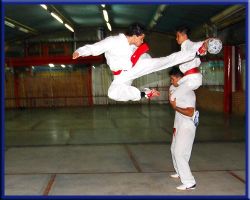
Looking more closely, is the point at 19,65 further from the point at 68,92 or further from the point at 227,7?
the point at 227,7

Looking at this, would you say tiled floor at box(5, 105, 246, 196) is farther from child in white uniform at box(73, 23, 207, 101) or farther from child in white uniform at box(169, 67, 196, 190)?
child in white uniform at box(73, 23, 207, 101)

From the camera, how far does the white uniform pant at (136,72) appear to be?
517 cm

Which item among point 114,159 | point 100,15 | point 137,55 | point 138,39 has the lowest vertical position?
point 114,159

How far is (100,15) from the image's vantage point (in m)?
19.2

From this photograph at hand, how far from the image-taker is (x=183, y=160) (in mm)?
5559

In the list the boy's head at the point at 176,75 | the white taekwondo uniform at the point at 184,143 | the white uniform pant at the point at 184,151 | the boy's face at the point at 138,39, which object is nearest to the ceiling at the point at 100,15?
the boy's head at the point at 176,75

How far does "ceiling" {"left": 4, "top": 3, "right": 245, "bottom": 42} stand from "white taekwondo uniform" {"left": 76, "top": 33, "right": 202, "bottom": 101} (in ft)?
27.7

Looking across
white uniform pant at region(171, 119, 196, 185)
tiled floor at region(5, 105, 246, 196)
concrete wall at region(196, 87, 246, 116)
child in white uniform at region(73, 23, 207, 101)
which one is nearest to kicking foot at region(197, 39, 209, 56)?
child in white uniform at region(73, 23, 207, 101)

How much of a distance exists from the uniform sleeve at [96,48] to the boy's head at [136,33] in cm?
25

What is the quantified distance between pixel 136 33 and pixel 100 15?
14.6 metres

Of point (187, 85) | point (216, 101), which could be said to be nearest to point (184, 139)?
point (187, 85)

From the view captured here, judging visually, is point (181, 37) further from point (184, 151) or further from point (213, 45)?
point (184, 151)

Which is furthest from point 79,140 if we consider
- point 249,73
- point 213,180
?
point 249,73

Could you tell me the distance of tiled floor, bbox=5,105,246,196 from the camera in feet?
19.2
